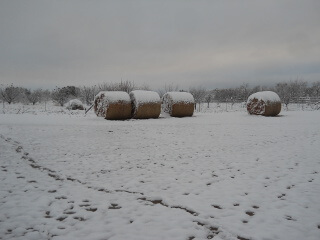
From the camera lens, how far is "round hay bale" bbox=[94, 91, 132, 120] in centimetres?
1302

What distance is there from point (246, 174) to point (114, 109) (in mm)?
9819

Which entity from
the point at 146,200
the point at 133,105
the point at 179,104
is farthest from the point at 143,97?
the point at 146,200

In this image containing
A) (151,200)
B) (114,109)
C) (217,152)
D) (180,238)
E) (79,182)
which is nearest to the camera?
(180,238)

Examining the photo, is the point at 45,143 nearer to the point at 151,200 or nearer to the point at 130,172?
the point at 130,172

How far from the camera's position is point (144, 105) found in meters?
13.6

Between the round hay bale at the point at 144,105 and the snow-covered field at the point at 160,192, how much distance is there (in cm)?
709

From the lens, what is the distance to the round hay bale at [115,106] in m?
13.0

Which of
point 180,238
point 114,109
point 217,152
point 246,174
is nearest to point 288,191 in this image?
point 246,174

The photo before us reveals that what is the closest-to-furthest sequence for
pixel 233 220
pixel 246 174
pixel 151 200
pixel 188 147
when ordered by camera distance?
1. pixel 233 220
2. pixel 151 200
3. pixel 246 174
4. pixel 188 147

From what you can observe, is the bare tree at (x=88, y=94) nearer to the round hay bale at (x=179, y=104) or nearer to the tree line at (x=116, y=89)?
the tree line at (x=116, y=89)

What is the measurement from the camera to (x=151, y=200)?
3.35 meters

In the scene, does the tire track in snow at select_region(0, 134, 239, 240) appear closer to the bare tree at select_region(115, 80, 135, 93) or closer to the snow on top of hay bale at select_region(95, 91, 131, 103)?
the snow on top of hay bale at select_region(95, 91, 131, 103)

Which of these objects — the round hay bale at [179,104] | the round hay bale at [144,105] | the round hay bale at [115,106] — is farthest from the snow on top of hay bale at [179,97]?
the round hay bale at [115,106]

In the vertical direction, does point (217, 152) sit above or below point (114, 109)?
below
